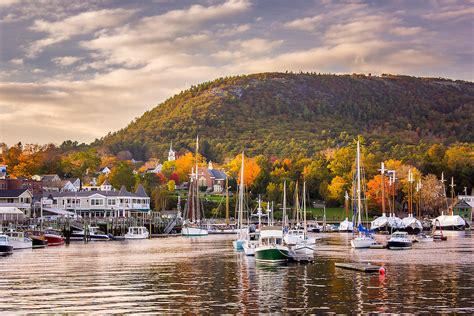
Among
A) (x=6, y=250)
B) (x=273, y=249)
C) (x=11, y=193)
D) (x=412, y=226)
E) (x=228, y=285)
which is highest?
(x=11, y=193)

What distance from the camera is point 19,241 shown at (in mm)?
90875

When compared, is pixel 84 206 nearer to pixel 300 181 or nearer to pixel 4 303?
pixel 300 181

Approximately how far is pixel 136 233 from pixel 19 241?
36.3m

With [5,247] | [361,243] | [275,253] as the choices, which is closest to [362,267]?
[275,253]

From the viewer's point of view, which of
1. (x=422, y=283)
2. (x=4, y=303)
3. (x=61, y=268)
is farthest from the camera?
(x=61, y=268)

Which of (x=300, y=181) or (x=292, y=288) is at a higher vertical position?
(x=300, y=181)

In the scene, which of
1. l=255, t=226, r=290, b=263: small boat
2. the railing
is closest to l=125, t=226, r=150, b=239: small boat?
the railing

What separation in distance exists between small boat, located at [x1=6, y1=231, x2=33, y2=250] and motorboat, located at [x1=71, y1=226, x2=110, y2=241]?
22.7 m

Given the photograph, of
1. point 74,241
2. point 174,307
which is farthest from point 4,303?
point 74,241

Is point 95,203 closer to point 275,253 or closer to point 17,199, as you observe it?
point 17,199

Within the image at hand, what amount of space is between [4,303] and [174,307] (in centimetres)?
979

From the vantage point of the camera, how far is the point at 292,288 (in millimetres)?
48531

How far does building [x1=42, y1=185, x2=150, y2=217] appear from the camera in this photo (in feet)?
513

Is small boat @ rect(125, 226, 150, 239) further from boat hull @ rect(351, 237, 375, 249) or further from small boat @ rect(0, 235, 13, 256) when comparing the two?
boat hull @ rect(351, 237, 375, 249)
